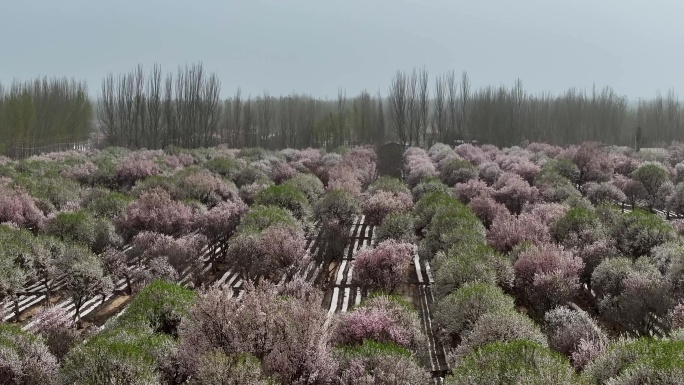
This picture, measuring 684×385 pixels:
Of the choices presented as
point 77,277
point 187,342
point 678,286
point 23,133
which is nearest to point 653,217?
point 678,286

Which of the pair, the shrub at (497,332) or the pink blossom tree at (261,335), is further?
the shrub at (497,332)

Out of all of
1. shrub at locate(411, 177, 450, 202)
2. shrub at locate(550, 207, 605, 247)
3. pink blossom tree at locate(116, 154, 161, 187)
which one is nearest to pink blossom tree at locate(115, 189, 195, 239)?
pink blossom tree at locate(116, 154, 161, 187)

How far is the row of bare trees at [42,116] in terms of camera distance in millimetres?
56406

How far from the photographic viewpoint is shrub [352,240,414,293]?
1712 cm

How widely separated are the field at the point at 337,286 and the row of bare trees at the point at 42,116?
26999 mm

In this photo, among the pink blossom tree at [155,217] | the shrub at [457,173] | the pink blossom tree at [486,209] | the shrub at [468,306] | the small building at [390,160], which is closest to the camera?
the shrub at [468,306]

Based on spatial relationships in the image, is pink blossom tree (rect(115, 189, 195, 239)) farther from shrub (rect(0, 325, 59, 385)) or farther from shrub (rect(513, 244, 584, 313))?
shrub (rect(513, 244, 584, 313))

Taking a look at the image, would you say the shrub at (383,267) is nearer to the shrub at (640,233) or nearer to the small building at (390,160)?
the shrub at (640,233)

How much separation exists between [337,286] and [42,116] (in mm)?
54183

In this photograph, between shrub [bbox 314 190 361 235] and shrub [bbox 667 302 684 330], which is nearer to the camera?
shrub [bbox 667 302 684 330]

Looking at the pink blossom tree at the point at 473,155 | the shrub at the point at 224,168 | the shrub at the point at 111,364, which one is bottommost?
the pink blossom tree at the point at 473,155

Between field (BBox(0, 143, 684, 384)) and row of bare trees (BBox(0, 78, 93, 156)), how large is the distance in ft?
88.6

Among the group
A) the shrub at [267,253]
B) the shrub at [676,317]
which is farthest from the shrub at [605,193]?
the shrub at [267,253]

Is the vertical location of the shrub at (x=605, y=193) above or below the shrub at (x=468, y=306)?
below
